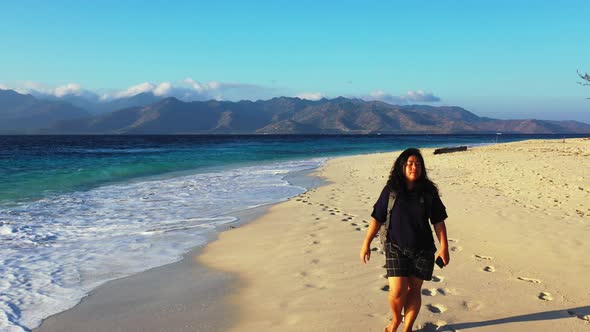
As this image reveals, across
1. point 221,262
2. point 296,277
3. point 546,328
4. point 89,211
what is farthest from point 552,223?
point 89,211

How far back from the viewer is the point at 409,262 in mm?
3838

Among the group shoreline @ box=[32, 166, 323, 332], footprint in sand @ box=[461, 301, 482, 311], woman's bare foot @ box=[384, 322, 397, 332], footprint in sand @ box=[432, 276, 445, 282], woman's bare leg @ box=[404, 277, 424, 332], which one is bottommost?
shoreline @ box=[32, 166, 323, 332]

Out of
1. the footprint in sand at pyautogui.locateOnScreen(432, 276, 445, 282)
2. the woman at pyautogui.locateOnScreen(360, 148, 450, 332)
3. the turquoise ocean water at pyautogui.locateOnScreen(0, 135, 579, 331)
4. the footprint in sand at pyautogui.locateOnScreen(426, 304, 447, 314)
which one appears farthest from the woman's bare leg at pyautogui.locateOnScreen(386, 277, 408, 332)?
the turquoise ocean water at pyautogui.locateOnScreen(0, 135, 579, 331)

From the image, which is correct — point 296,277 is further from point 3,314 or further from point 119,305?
point 3,314

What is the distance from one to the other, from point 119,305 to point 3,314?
126 cm

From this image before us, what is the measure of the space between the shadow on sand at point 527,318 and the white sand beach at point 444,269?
0.01 metres

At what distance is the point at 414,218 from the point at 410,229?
0.34 feet

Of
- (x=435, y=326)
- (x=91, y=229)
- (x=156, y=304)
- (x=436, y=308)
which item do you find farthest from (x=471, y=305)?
(x=91, y=229)

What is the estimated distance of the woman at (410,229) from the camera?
12.4 ft

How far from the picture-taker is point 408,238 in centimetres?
378

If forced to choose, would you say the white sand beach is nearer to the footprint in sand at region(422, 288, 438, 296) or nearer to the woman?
the footprint in sand at region(422, 288, 438, 296)

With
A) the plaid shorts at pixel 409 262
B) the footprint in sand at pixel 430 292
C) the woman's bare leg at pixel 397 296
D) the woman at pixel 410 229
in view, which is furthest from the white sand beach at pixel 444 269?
the plaid shorts at pixel 409 262

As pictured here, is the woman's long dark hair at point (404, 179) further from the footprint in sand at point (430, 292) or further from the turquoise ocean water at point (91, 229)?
the turquoise ocean water at point (91, 229)

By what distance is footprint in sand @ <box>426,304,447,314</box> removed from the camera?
4480mm
